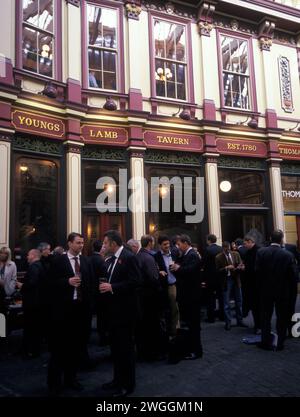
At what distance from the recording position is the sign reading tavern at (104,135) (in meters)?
10.4

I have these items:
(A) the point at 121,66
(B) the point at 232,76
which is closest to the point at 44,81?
(A) the point at 121,66

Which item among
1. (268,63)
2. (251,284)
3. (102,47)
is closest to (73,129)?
(102,47)

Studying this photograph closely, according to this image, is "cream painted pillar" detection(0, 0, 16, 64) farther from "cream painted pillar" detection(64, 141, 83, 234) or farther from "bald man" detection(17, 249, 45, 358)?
"bald man" detection(17, 249, 45, 358)

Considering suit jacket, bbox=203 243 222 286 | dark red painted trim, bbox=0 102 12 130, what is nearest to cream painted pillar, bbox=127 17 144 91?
dark red painted trim, bbox=0 102 12 130

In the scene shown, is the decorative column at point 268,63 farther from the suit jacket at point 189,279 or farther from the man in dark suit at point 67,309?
the man in dark suit at point 67,309

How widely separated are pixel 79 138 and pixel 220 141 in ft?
15.7

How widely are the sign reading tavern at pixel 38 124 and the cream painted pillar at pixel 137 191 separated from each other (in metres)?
2.11

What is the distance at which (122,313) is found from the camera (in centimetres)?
436

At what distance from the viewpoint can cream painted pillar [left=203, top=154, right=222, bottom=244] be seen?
11.6m

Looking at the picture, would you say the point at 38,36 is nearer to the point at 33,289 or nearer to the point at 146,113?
the point at 146,113

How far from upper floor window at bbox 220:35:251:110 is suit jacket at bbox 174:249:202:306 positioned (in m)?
8.44

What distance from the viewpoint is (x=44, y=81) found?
9727 mm

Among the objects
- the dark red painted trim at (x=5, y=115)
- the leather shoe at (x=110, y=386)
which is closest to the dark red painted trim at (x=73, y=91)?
the dark red painted trim at (x=5, y=115)
